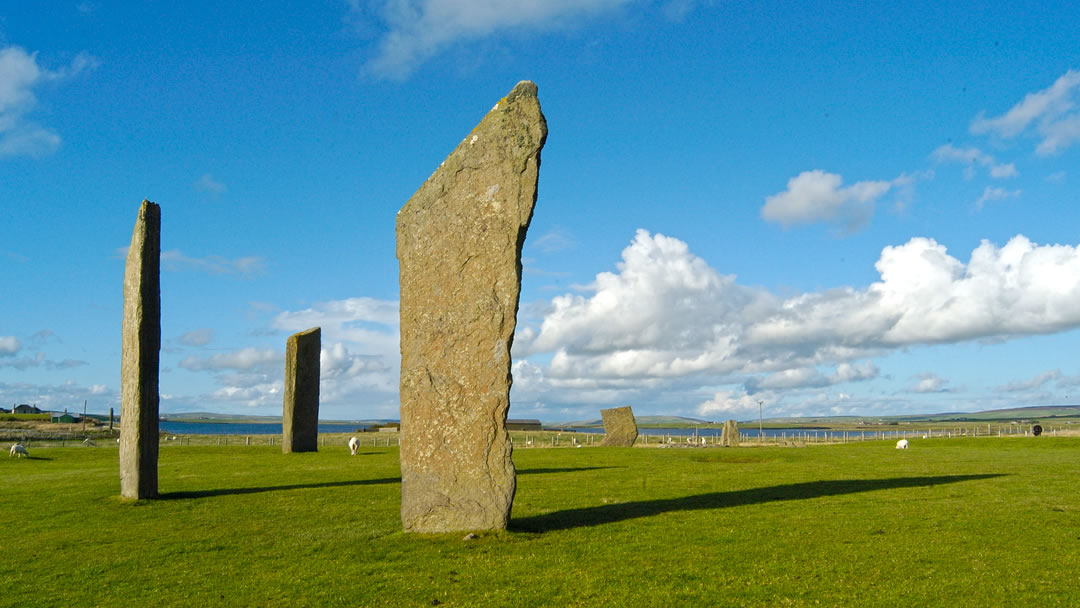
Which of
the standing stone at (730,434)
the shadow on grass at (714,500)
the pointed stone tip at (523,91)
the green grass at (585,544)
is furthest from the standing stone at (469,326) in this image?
the standing stone at (730,434)

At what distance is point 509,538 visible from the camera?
416 inches

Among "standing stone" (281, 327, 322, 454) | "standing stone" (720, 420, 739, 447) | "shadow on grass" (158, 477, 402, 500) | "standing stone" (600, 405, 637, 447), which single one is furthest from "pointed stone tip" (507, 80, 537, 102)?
"standing stone" (720, 420, 739, 447)

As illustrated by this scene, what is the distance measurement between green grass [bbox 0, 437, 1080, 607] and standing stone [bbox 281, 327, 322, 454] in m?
9.15

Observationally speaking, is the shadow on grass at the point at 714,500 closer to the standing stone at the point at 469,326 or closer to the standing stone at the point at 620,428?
the standing stone at the point at 469,326

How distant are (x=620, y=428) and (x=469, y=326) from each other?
2519cm

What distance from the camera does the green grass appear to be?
7945 mm

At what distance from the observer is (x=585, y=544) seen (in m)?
10.3

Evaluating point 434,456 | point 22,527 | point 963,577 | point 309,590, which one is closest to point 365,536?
point 434,456

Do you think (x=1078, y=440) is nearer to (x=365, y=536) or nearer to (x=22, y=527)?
(x=365, y=536)

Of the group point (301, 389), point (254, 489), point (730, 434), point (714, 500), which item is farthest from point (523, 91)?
point (730, 434)

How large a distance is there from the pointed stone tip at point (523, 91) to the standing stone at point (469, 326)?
28 mm

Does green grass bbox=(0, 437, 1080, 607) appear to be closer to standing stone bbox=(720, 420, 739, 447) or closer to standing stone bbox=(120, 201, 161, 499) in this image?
standing stone bbox=(120, 201, 161, 499)

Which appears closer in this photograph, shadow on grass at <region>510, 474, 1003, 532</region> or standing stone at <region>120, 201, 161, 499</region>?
shadow on grass at <region>510, 474, 1003, 532</region>

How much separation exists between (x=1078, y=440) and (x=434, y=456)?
1312 inches
